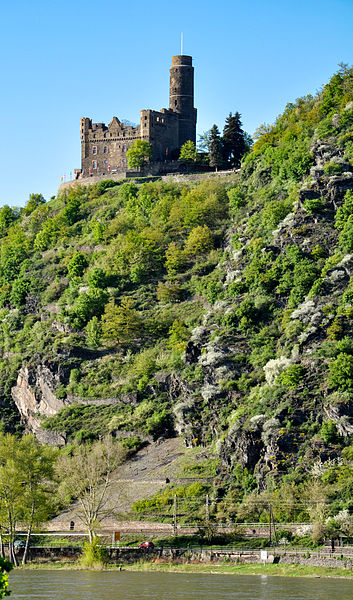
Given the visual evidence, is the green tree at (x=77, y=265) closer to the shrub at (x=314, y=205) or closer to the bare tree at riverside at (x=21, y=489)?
the shrub at (x=314, y=205)

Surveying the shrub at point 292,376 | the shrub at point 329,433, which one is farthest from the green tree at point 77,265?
the shrub at point 329,433

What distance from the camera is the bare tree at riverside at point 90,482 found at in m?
95.0

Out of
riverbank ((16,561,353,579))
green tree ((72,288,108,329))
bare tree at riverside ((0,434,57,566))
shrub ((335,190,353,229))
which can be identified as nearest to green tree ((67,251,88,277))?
green tree ((72,288,108,329))

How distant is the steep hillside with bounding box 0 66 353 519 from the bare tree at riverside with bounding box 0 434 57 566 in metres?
10.8

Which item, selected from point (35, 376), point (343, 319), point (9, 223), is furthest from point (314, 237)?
point (9, 223)

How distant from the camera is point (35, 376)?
132750 millimetres

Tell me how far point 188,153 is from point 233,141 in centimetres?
687

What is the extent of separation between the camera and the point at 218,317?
123375 mm

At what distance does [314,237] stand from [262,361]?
17311 millimetres

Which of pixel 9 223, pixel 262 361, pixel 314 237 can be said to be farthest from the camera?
pixel 9 223

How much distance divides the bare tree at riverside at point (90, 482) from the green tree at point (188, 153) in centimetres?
6849

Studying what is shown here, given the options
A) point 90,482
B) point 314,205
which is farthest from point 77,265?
point 90,482

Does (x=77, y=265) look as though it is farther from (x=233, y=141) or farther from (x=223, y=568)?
(x=223, y=568)

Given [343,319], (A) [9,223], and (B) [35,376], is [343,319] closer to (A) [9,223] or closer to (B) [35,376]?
(B) [35,376]
